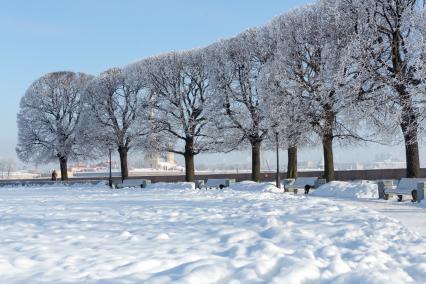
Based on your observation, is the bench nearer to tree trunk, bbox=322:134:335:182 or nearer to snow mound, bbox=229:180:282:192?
snow mound, bbox=229:180:282:192

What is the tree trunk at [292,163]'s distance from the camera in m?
28.6

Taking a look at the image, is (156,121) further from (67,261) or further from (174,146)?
(67,261)

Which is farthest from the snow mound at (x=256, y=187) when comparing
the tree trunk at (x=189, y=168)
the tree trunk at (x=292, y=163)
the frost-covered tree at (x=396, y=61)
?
the tree trunk at (x=189, y=168)

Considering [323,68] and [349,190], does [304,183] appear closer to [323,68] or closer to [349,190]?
[349,190]

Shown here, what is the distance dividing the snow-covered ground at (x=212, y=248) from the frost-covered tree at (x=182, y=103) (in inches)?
880

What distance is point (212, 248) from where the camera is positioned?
7.20m

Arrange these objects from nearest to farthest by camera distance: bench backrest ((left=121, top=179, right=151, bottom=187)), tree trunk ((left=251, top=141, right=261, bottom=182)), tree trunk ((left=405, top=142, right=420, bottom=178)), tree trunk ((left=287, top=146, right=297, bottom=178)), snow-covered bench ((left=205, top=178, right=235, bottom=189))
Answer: tree trunk ((left=405, top=142, right=420, bottom=178))
snow-covered bench ((left=205, top=178, right=235, bottom=189))
tree trunk ((left=287, top=146, right=297, bottom=178))
tree trunk ((left=251, top=141, right=261, bottom=182))
bench backrest ((left=121, top=179, right=151, bottom=187))

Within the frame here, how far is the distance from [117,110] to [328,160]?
19.6 meters

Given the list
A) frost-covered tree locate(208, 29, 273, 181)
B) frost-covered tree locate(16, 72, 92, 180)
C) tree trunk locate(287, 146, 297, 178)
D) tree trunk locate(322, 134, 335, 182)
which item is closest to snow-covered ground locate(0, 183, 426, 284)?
tree trunk locate(322, 134, 335, 182)

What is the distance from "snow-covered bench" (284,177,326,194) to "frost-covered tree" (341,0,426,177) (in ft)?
13.1

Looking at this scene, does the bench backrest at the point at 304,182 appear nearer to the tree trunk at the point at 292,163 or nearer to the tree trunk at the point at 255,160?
the tree trunk at the point at 292,163

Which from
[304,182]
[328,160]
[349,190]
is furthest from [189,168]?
[349,190]

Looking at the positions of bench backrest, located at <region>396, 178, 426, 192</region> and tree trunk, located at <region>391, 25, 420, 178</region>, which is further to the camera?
tree trunk, located at <region>391, 25, 420, 178</region>

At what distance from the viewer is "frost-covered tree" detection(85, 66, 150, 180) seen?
124ft
